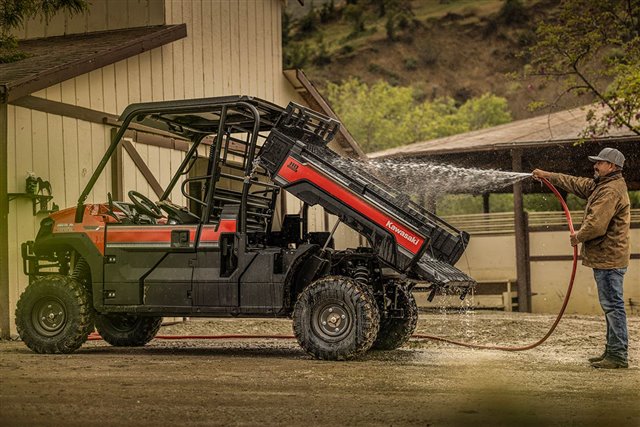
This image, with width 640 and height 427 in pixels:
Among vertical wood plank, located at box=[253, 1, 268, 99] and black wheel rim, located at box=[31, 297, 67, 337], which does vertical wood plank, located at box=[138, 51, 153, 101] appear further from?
black wheel rim, located at box=[31, 297, 67, 337]

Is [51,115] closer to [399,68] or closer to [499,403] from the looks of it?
[499,403]

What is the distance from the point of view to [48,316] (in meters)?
11.2

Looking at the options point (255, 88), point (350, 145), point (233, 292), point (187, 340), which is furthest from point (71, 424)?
point (350, 145)

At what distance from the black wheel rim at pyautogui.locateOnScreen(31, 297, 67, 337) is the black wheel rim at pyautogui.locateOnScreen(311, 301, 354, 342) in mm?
2754

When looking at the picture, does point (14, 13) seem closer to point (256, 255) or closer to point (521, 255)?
point (256, 255)

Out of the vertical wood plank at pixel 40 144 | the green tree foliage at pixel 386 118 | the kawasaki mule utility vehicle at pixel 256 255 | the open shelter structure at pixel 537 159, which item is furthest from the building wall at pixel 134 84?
the green tree foliage at pixel 386 118

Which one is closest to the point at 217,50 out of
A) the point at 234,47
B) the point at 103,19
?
the point at 234,47

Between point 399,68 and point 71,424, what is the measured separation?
10963cm

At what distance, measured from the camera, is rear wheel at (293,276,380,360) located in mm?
10258

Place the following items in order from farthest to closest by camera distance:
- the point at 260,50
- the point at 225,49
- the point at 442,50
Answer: the point at 442,50, the point at 260,50, the point at 225,49

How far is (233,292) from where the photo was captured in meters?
10.7

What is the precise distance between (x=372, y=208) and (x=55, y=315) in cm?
359

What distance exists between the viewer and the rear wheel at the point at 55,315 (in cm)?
1103

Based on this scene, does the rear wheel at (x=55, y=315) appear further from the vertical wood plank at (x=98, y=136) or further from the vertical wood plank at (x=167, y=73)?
the vertical wood plank at (x=167, y=73)
